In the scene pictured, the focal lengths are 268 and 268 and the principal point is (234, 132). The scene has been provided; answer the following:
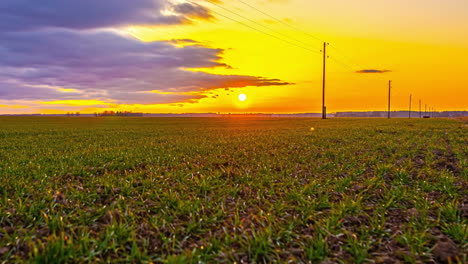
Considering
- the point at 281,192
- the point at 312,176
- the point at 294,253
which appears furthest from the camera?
the point at 312,176

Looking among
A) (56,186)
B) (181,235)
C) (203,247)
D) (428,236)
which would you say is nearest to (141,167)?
(56,186)

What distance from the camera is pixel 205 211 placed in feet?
17.1

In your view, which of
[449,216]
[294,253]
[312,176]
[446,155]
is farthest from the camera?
[446,155]

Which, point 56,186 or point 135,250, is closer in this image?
point 135,250

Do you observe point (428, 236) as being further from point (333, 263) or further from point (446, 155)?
point (446, 155)

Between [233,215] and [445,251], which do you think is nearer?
[445,251]

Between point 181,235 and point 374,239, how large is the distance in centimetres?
304

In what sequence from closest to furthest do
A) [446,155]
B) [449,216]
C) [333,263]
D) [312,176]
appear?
[333,263] < [449,216] < [312,176] < [446,155]

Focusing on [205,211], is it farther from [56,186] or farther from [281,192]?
[56,186]

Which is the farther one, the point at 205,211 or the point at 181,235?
the point at 205,211

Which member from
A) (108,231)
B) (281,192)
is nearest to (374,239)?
(281,192)

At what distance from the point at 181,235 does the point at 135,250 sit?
0.78 m

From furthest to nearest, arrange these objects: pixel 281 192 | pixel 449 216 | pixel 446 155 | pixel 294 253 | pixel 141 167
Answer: pixel 446 155
pixel 141 167
pixel 281 192
pixel 449 216
pixel 294 253

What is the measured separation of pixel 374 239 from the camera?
4.18 meters
